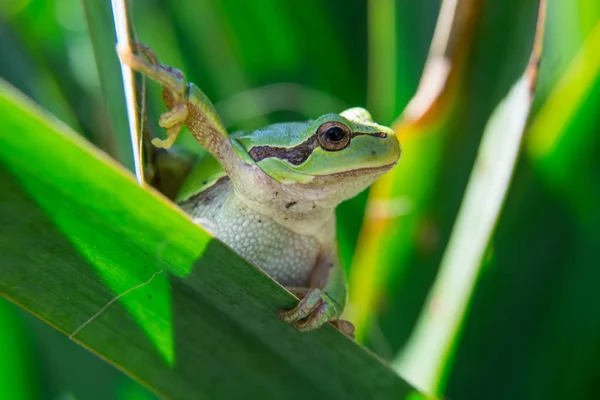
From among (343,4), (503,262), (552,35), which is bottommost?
(503,262)

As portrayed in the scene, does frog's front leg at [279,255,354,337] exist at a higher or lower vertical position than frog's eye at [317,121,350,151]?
lower

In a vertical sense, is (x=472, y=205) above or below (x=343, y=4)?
below

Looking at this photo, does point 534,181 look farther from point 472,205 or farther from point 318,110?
point 318,110

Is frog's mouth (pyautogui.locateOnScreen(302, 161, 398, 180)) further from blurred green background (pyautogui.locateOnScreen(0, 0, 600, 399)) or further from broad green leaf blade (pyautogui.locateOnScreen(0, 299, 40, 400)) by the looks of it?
broad green leaf blade (pyautogui.locateOnScreen(0, 299, 40, 400))

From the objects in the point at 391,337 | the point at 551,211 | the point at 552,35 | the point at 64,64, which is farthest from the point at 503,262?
the point at 64,64

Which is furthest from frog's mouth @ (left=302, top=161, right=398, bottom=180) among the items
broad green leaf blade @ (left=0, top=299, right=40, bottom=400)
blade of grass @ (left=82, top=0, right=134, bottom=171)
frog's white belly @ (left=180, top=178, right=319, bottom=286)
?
broad green leaf blade @ (left=0, top=299, right=40, bottom=400)

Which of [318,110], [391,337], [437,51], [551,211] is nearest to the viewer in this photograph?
[437,51]

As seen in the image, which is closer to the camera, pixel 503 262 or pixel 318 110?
pixel 503 262

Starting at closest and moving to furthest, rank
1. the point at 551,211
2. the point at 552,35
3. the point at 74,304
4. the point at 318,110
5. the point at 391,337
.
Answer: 1. the point at 74,304
2. the point at 551,211
3. the point at 391,337
4. the point at 552,35
5. the point at 318,110
